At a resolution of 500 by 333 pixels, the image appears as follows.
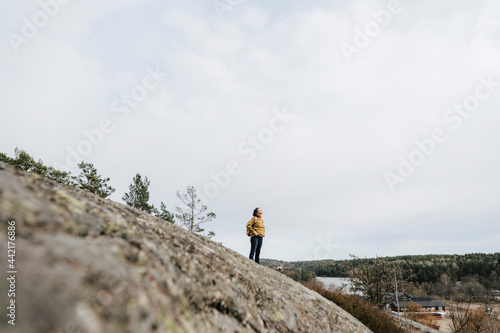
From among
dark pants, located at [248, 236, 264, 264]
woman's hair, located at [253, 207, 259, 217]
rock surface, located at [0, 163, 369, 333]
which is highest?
woman's hair, located at [253, 207, 259, 217]

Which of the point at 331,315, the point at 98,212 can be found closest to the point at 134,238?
the point at 98,212

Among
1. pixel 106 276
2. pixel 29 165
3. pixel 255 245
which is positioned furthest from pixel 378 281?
pixel 29 165

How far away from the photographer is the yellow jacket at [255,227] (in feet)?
32.1

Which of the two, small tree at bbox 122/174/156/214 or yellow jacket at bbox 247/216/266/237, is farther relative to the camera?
small tree at bbox 122/174/156/214

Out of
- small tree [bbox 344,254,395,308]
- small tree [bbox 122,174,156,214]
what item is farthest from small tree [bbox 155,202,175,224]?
small tree [bbox 344,254,395,308]

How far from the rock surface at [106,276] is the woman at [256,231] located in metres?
6.18

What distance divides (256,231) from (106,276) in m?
8.33

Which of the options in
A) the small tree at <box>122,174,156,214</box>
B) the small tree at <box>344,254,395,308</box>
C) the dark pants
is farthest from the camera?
the small tree at <box>122,174,156,214</box>

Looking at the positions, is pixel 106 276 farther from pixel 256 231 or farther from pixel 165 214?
pixel 165 214

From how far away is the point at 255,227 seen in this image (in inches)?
388

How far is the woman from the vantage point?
975 centimetres

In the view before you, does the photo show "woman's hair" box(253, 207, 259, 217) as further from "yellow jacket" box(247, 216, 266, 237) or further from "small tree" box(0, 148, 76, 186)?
"small tree" box(0, 148, 76, 186)

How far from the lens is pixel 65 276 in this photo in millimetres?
1538

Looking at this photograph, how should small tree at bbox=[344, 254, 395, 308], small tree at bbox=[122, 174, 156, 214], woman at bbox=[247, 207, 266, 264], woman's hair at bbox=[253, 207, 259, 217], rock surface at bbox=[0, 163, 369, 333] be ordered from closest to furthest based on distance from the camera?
rock surface at bbox=[0, 163, 369, 333]
woman at bbox=[247, 207, 266, 264]
woman's hair at bbox=[253, 207, 259, 217]
small tree at bbox=[344, 254, 395, 308]
small tree at bbox=[122, 174, 156, 214]
